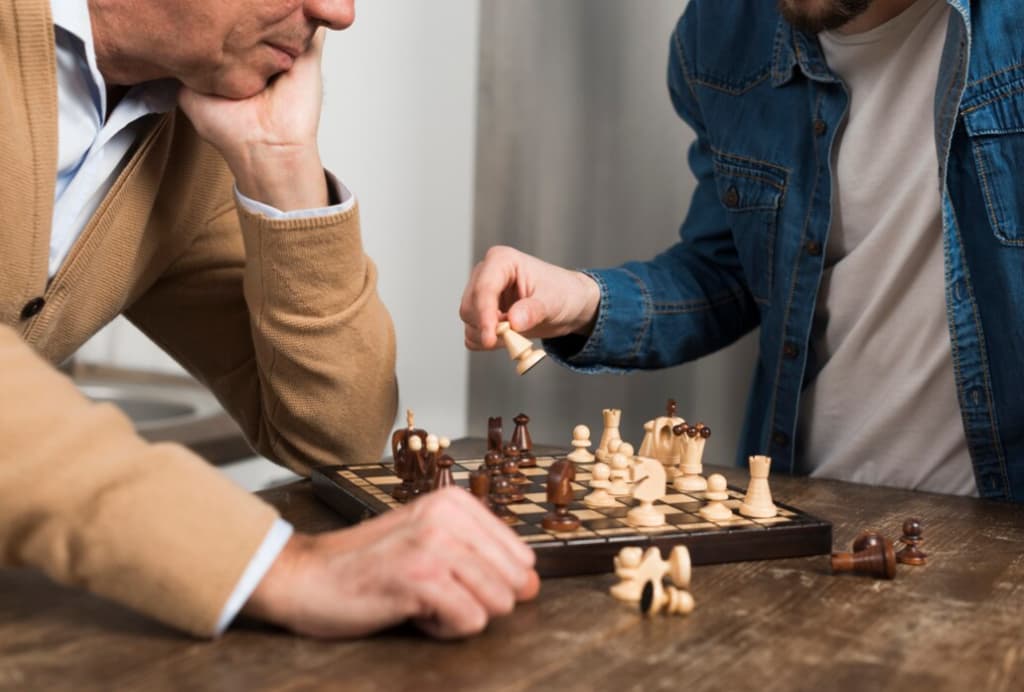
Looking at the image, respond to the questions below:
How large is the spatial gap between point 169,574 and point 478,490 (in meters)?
0.39

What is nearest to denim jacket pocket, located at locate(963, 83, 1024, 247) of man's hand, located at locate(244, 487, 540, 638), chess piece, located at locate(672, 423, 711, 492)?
chess piece, located at locate(672, 423, 711, 492)

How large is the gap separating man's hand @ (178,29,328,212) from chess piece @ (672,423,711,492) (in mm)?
630

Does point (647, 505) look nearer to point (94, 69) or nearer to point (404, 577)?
point (404, 577)

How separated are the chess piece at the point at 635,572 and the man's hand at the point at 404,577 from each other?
0.11 meters

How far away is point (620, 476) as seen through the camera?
53.7 inches

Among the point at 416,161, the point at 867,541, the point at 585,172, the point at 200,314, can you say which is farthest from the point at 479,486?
the point at 416,161

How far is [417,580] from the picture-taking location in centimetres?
93

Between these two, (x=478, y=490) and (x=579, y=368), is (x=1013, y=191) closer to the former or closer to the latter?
(x=579, y=368)

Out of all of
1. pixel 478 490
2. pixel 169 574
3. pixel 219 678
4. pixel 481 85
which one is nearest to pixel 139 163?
pixel 478 490

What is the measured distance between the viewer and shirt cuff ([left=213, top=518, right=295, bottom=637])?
925 mm

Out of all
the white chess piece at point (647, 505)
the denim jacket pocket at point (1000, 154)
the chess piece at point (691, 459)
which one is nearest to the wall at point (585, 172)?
the denim jacket pocket at point (1000, 154)

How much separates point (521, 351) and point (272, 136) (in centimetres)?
48

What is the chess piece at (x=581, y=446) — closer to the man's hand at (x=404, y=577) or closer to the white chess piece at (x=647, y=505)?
the white chess piece at (x=647, y=505)

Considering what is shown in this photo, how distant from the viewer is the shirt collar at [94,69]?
140cm
